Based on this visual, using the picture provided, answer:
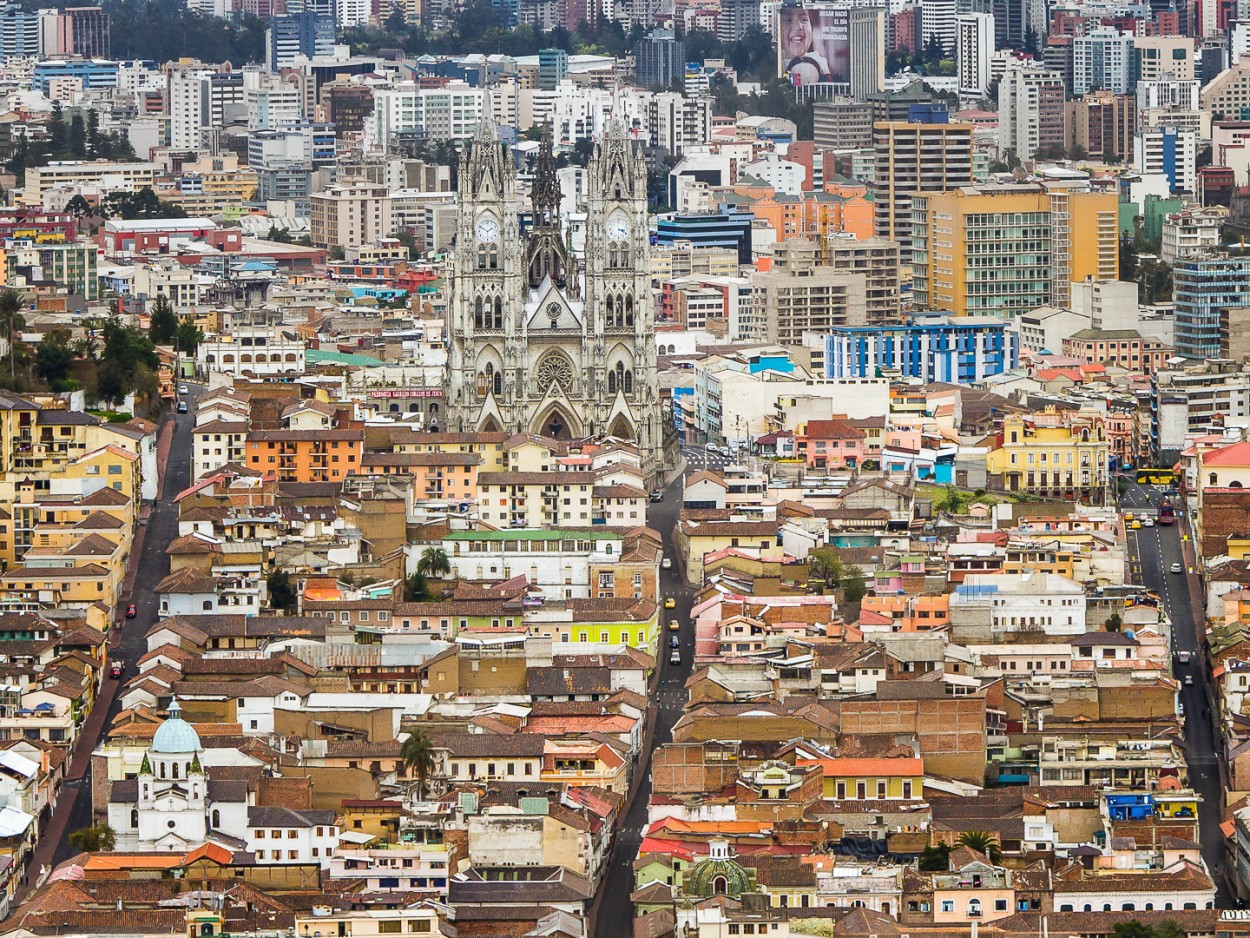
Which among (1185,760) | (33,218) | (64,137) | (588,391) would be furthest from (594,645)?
(64,137)

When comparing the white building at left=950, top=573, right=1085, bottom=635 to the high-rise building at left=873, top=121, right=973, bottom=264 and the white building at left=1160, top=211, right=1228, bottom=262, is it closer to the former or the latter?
the white building at left=1160, top=211, right=1228, bottom=262

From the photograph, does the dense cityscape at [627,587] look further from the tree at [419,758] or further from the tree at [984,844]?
the tree at [984,844]

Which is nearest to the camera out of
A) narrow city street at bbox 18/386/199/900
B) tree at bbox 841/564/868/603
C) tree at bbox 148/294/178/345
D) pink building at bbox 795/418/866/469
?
narrow city street at bbox 18/386/199/900

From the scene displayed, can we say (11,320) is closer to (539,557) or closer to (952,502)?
(539,557)

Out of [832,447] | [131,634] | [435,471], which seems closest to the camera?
[131,634]

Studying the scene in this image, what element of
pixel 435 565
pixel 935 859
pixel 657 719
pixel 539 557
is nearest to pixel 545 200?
pixel 539 557

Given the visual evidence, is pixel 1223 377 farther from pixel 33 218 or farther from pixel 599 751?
pixel 33 218

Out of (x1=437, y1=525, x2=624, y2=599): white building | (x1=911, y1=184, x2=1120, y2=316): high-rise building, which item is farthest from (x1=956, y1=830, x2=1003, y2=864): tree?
(x1=911, y1=184, x2=1120, y2=316): high-rise building
